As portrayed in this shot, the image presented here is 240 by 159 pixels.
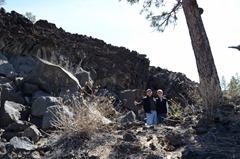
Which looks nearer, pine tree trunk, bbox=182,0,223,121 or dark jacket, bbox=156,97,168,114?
pine tree trunk, bbox=182,0,223,121

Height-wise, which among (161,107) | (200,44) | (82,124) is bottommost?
(82,124)

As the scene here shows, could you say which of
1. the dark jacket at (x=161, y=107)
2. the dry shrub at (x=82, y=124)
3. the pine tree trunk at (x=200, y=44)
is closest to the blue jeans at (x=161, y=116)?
the dark jacket at (x=161, y=107)

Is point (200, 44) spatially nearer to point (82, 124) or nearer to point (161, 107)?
point (161, 107)

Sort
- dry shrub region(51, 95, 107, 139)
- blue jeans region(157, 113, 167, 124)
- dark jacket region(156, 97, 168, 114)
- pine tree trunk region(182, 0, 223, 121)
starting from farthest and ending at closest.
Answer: dark jacket region(156, 97, 168, 114), blue jeans region(157, 113, 167, 124), pine tree trunk region(182, 0, 223, 121), dry shrub region(51, 95, 107, 139)

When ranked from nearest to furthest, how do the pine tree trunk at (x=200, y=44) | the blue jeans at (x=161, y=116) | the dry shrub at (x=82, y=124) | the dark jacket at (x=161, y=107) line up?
the dry shrub at (x=82, y=124) → the pine tree trunk at (x=200, y=44) → the blue jeans at (x=161, y=116) → the dark jacket at (x=161, y=107)

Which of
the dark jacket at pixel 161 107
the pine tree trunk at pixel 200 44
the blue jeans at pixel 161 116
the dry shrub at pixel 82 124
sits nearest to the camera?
the dry shrub at pixel 82 124

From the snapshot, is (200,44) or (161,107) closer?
(200,44)

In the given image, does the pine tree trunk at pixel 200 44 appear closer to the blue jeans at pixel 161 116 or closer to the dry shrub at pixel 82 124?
the blue jeans at pixel 161 116

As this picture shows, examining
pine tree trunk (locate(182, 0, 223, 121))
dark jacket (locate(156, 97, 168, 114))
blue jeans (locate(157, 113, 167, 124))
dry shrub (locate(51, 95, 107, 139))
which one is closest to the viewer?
dry shrub (locate(51, 95, 107, 139))

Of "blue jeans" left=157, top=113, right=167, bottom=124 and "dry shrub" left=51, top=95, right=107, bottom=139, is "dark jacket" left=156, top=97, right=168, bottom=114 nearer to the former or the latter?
"blue jeans" left=157, top=113, right=167, bottom=124

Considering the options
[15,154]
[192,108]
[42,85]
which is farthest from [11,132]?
[42,85]

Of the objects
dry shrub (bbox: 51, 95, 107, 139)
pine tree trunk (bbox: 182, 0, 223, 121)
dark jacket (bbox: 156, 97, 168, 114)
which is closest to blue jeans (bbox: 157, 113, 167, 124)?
dark jacket (bbox: 156, 97, 168, 114)

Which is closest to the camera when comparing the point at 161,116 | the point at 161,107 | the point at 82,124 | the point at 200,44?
the point at 82,124

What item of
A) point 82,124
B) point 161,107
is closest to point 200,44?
point 161,107
